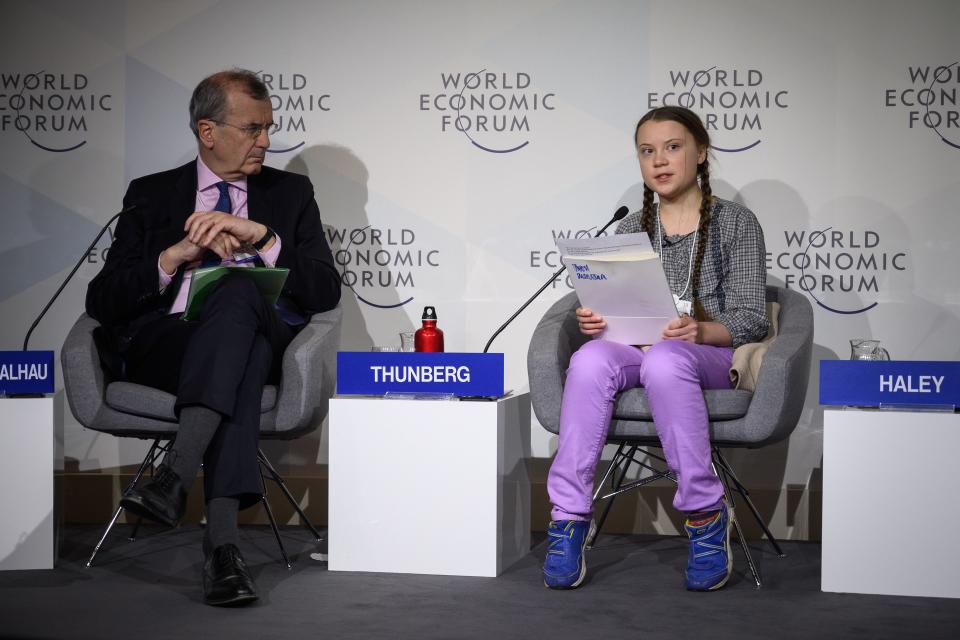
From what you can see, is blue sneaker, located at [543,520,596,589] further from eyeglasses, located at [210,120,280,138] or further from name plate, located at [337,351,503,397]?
eyeglasses, located at [210,120,280,138]

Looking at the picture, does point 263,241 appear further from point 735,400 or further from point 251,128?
point 735,400

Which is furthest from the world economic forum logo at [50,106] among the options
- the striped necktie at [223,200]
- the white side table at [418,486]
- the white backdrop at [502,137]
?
the white side table at [418,486]

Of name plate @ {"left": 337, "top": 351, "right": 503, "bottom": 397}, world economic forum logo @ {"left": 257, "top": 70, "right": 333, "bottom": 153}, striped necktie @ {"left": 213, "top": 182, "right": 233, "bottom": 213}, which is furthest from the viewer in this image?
world economic forum logo @ {"left": 257, "top": 70, "right": 333, "bottom": 153}

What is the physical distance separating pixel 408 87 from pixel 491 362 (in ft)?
5.16

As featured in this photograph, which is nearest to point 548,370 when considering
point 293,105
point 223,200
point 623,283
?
point 623,283

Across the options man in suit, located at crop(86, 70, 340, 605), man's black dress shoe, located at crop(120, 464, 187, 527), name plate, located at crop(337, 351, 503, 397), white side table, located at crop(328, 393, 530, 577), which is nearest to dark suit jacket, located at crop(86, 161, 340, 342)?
man in suit, located at crop(86, 70, 340, 605)

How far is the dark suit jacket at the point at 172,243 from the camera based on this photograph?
322cm

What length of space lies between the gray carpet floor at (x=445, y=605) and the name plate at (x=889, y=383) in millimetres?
424

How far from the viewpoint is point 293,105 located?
4.18 metres

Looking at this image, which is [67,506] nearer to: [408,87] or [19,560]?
[19,560]

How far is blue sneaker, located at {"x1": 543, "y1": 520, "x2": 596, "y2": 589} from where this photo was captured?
2760mm

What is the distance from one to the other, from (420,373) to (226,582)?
2.65 feet

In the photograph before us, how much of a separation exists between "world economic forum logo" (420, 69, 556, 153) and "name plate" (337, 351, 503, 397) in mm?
1321

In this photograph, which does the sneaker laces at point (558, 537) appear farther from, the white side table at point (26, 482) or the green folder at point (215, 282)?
the white side table at point (26, 482)
